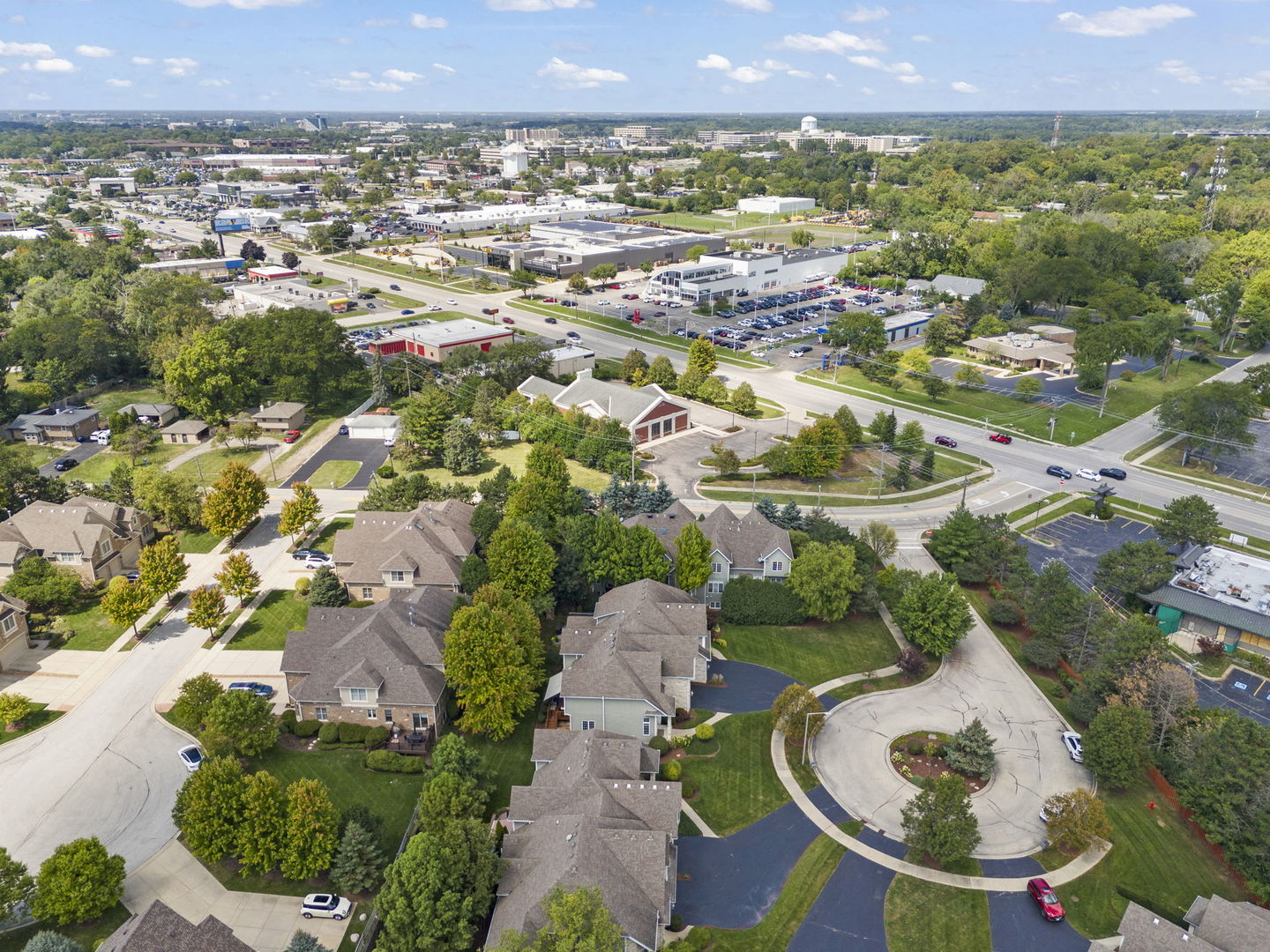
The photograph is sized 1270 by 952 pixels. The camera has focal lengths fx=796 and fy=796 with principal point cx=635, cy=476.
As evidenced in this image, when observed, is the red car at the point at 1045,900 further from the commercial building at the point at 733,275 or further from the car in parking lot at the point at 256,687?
the commercial building at the point at 733,275

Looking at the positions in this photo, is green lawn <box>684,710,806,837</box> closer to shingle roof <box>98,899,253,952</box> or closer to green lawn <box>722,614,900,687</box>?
green lawn <box>722,614,900,687</box>

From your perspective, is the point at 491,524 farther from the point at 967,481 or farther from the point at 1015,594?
the point at 967,481

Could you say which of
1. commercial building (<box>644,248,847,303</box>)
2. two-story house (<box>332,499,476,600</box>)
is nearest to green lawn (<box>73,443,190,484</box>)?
two-story house (<box>332,499,476,600</box>)

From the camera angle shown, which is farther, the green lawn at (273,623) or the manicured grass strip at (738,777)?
the green lawn at (273,623)

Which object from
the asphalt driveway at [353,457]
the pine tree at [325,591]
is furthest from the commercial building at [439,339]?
the pine tree at [325,591]

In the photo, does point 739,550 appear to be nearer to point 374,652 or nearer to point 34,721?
point 374,652

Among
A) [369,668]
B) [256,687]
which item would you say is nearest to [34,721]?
[256,687]
